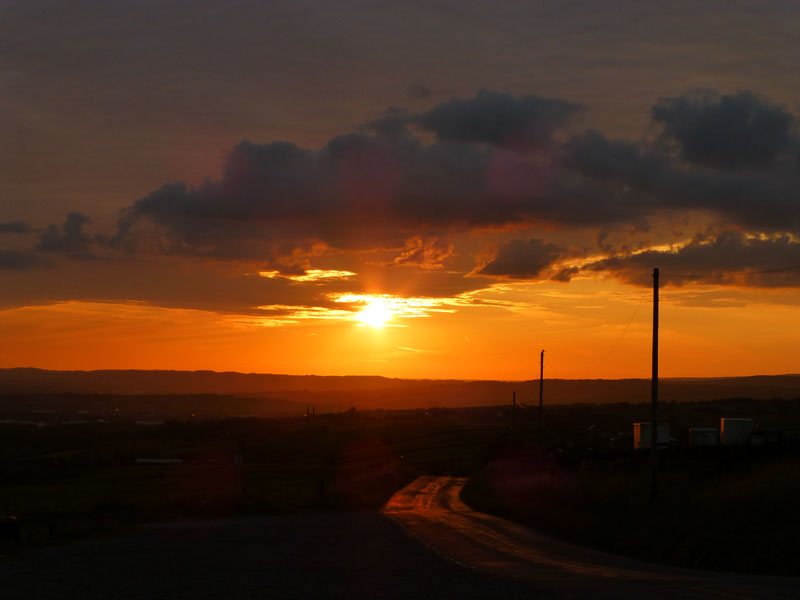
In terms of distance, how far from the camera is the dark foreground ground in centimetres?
2048

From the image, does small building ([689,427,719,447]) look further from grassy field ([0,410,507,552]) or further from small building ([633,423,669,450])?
A: grassy field ([0,410,507,552])

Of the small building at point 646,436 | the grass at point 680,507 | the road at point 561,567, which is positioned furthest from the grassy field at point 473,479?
the road at point 561,567

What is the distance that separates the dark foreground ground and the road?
3.21ft

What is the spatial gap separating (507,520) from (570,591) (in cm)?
2221

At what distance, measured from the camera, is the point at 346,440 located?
128000 mm

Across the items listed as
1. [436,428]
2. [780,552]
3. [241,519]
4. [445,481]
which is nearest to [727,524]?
[780,552]

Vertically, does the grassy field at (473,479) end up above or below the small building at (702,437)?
below

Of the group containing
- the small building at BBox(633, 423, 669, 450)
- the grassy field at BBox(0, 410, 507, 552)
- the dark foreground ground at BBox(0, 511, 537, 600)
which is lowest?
the grassy field at BBox(0, 410, 507, 552)

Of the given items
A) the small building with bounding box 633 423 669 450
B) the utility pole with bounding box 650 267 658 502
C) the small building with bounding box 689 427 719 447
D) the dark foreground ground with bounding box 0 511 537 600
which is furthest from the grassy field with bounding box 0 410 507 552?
the small building with bounding box 689 427 719 447

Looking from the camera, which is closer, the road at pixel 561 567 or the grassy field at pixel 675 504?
the road at pixel 561 567

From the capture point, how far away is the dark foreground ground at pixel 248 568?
67.2 feet

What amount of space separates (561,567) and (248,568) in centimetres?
877

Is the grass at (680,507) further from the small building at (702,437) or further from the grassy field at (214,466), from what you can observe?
the small building at (702,437)

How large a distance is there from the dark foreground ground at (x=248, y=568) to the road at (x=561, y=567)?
978 millimetres
